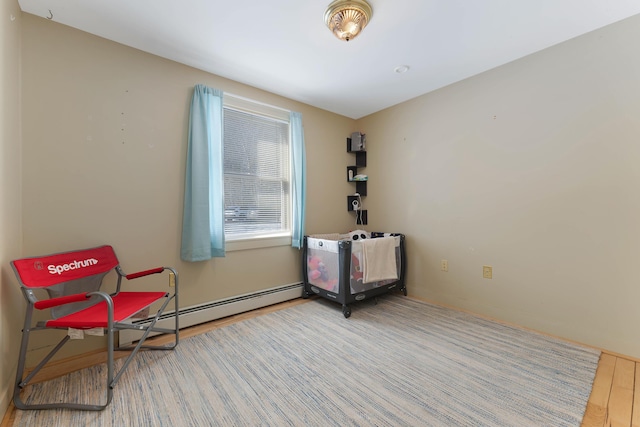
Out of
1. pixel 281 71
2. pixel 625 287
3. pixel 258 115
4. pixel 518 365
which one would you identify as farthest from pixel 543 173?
pixel 258 115

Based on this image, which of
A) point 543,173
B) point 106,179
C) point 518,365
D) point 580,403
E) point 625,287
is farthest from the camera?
point 543,173

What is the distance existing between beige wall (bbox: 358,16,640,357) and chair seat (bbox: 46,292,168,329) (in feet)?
8.77

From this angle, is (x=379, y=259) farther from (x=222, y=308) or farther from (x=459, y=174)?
(x=222, y=308)

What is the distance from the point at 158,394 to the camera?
1.45 m

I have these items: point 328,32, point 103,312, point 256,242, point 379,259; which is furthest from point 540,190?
point 103,312

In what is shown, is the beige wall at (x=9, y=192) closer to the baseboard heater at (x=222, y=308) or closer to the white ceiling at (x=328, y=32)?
the white ceiling at (x=328, y=32)

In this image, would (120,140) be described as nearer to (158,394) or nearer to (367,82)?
(158,394)

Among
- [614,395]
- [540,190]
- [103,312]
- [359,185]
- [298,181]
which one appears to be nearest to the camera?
[614,395]

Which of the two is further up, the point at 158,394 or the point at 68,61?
the point at 68,61

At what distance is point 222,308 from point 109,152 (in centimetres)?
161

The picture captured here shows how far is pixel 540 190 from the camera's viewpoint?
7.06 ft

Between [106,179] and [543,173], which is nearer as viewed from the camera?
[106,179]

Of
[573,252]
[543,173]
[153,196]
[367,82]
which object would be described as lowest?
[573,252]

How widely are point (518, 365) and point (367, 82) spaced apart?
267 cm
